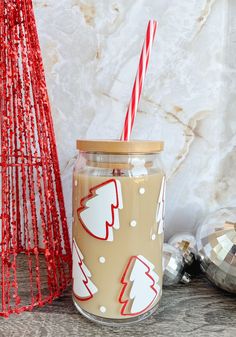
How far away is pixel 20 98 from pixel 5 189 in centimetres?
16

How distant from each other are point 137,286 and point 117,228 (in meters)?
0.10

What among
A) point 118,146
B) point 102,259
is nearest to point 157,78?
point 118,146

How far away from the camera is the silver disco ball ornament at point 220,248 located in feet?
1.82

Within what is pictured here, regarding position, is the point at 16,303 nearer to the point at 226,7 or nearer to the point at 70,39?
the point at 70,39

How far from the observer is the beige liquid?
0.47m

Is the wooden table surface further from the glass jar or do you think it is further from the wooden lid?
the wooden lid

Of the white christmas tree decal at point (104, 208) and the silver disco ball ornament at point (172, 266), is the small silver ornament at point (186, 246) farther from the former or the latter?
the white christmas tree decal at point (104, 208)

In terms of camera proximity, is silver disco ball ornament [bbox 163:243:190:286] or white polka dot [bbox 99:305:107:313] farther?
silver disco ball ornament [bbox 163:243:190:286]

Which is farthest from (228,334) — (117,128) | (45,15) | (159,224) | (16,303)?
(45,15)

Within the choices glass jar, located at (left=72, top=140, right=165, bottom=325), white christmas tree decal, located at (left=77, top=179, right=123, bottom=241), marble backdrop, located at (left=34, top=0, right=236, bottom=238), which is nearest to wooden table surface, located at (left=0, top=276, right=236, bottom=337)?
glass jar, located at (left=72, top=140, right=165, bottom=325)

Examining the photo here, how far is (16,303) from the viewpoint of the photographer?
53 cm

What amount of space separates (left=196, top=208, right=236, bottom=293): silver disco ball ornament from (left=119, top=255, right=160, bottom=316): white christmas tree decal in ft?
0.43

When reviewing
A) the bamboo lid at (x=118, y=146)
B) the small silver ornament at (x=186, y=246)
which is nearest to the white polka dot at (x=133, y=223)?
the bamboo lid at (x=118, y=146)

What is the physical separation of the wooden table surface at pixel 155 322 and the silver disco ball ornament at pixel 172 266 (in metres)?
0.03
